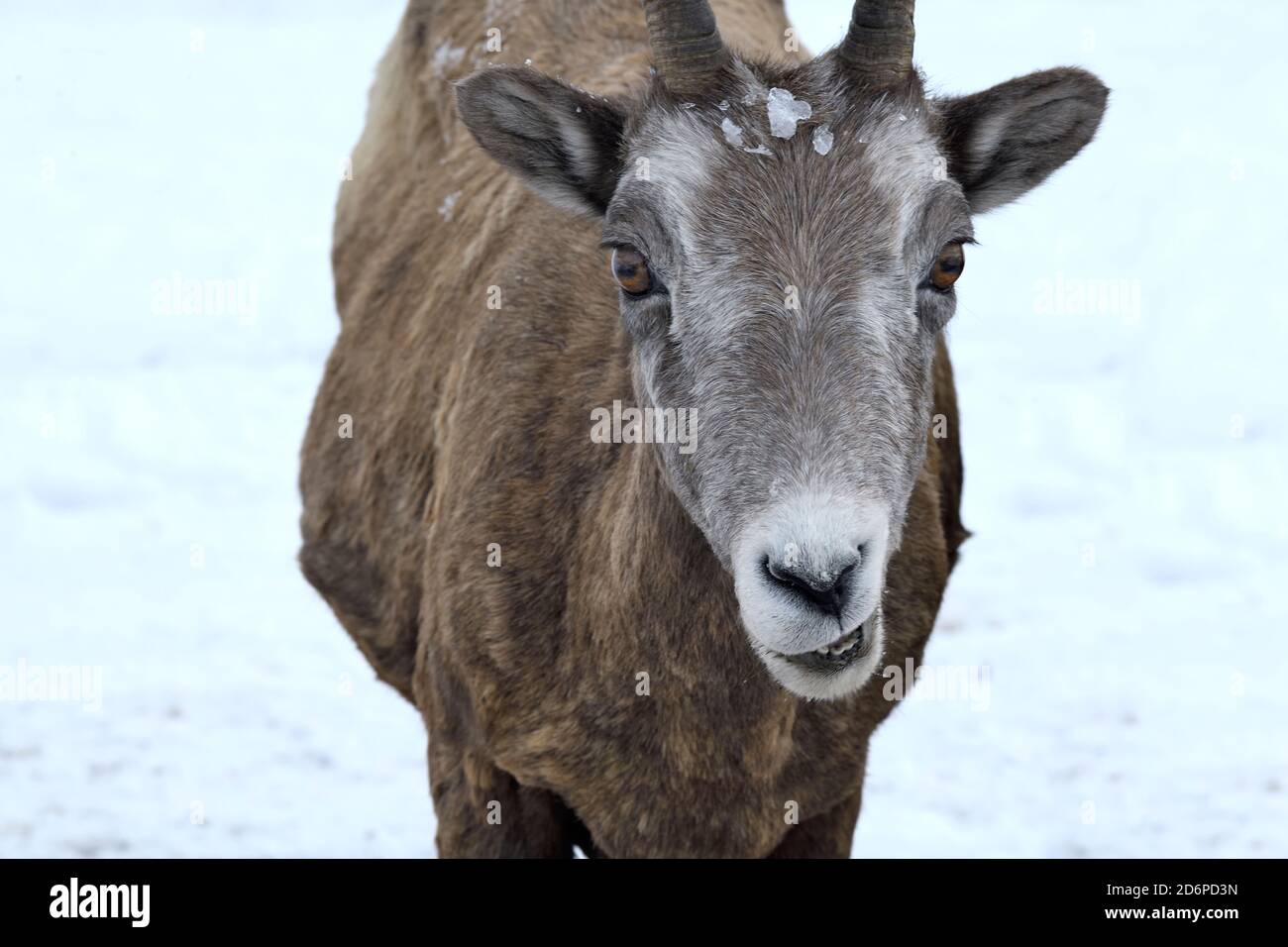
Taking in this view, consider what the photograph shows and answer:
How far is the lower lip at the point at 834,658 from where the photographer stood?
4.23 m

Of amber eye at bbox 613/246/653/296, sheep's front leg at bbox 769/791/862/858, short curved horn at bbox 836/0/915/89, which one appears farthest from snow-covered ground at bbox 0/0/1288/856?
sheep's front leg at bbox 769/791/862/858

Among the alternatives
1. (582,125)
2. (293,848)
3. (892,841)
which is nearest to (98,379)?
(293,848)

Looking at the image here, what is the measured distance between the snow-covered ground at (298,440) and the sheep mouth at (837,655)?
263 cm

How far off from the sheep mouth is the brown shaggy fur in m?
0.79

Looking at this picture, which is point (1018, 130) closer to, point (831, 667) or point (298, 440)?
point (831, 667)

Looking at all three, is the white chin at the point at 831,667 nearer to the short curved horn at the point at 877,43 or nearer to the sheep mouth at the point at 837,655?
the sheep mouth at the point at 837,655

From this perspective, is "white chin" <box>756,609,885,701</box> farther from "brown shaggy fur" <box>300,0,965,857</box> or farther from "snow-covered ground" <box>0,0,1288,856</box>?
"snow-covered ground" <box>0,0,1288,856</box>

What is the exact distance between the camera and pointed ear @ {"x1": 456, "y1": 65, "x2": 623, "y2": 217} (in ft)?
16.9

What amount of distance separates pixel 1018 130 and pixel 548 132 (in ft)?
5.30

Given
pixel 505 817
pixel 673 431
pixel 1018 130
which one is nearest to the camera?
pixel 673 431

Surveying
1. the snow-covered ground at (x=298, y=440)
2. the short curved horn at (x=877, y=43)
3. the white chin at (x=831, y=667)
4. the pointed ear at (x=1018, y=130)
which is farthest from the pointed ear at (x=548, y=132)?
the white chin at (x=831, y=667)

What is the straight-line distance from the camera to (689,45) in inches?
191

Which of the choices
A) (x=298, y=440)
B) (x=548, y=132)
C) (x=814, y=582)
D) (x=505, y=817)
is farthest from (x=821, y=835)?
(x=298, y=440)
